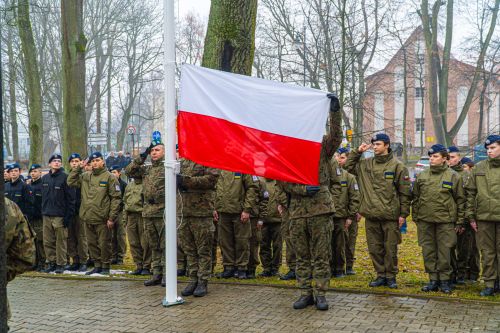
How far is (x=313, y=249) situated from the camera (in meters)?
7.04

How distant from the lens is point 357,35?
70.2ft

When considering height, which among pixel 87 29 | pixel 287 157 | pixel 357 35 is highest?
pixel 87 29

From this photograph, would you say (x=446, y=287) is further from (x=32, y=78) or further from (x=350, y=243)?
(x=32, y=78)

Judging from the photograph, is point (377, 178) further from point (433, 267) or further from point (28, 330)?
point (28, 330)

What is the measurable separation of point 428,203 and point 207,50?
15.7 feet

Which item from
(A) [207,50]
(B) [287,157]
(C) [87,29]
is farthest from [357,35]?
(C) [87,29]

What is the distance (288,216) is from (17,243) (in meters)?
4.42

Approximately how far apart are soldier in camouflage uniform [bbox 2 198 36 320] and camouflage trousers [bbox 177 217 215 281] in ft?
12.1

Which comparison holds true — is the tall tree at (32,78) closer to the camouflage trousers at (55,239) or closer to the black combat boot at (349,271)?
the camouflage trousers at (55,239)

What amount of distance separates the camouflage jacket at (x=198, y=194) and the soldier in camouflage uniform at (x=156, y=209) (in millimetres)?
900

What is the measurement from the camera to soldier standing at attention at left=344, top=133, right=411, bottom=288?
788cm

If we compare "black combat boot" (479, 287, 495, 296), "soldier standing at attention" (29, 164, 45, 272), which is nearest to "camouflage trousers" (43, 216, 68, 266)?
"soldier standing at attention" (29, 164, 45, 272)

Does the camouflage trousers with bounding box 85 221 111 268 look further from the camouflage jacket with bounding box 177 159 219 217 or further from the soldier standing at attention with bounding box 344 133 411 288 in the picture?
the soldier standing at attention with bounding box 344 133 411 288

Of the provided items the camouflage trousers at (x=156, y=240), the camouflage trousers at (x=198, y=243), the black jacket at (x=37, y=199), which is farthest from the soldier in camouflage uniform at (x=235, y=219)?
the black jacket at (x=37, y=199)
